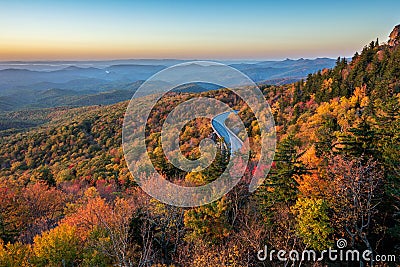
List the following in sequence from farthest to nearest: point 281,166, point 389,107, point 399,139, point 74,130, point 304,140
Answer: point 74,130 < point 304,140 < point 389,107 < point 281,166 < point 399,139

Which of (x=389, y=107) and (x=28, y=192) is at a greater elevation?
(x=389, y=107)

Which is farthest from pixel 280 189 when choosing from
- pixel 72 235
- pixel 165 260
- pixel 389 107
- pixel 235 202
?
pixel 72 235

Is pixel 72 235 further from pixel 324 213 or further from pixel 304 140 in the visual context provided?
pixel 304 140

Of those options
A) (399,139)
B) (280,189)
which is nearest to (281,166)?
(280,189)

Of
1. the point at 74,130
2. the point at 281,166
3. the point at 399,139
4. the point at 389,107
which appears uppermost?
the point at 389,107

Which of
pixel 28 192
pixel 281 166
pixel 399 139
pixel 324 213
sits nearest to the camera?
pixel 324 213

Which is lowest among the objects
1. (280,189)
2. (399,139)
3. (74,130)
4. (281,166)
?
(74,130)

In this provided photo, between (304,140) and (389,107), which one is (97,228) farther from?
(304,140)

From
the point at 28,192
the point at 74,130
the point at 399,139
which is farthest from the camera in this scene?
the point at 74,130

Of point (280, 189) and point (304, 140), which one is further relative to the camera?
point (304, 140)
